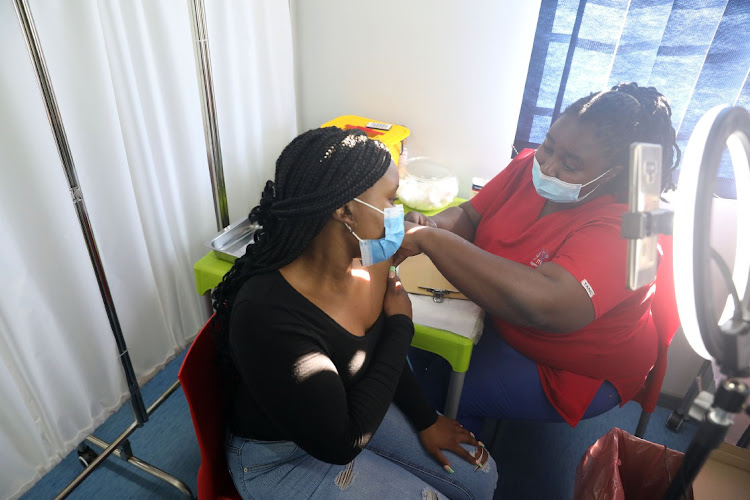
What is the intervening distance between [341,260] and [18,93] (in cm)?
100

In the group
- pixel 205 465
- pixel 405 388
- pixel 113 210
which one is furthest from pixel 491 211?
pixel 113 210

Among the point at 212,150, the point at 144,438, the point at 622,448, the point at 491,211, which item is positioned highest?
the point at 212,150

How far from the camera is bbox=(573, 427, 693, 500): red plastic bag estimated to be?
127cm

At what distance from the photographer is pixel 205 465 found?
0.98 meters

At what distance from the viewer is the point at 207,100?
1.50 meters

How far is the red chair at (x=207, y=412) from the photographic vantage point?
3.06 feet

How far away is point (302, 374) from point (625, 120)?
3.12 feet

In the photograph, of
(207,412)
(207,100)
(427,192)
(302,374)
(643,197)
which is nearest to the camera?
(643,197)

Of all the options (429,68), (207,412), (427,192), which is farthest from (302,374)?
(429,68)

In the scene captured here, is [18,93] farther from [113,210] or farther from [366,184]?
[366,184]

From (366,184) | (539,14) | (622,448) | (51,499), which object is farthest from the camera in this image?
(539,14)

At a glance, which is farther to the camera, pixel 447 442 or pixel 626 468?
pixel 626 468

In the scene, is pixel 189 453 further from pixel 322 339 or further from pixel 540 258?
pixel 540 258

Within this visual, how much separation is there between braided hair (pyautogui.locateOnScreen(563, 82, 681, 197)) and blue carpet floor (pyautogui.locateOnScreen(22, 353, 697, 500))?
3.65ft
